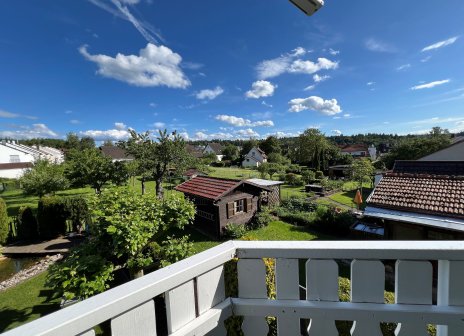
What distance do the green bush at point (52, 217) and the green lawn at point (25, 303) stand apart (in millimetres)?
4788

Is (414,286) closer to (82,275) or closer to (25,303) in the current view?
(82,275)

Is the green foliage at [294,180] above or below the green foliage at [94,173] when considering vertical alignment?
below

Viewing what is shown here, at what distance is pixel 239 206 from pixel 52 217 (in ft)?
34.7

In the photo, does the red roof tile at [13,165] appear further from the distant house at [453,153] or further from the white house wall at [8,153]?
the distant house at [453,153]

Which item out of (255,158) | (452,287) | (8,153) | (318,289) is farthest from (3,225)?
(255,158)

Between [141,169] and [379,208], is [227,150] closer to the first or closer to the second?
[141,169]

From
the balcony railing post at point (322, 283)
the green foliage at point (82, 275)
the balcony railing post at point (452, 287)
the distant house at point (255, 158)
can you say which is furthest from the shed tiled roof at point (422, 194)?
the distant house at point (255, 158)

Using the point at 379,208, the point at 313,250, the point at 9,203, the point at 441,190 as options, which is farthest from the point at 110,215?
the point at 9,203

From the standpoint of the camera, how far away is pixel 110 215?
419 centimetres

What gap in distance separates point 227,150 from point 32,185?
50497mm

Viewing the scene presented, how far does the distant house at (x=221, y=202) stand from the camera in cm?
1345

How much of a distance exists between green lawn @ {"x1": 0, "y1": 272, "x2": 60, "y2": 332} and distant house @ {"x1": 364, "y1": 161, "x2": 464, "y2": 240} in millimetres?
10870

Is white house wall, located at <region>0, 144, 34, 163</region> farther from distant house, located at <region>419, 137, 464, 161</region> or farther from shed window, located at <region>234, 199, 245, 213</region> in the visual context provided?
distant house, located at <region>419, 137, 464, 161</region>

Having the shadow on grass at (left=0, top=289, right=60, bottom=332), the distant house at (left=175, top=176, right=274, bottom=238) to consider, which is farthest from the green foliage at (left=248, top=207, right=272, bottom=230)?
the shadow on grass at (left=0, top=289, right=60, bottom=332)
